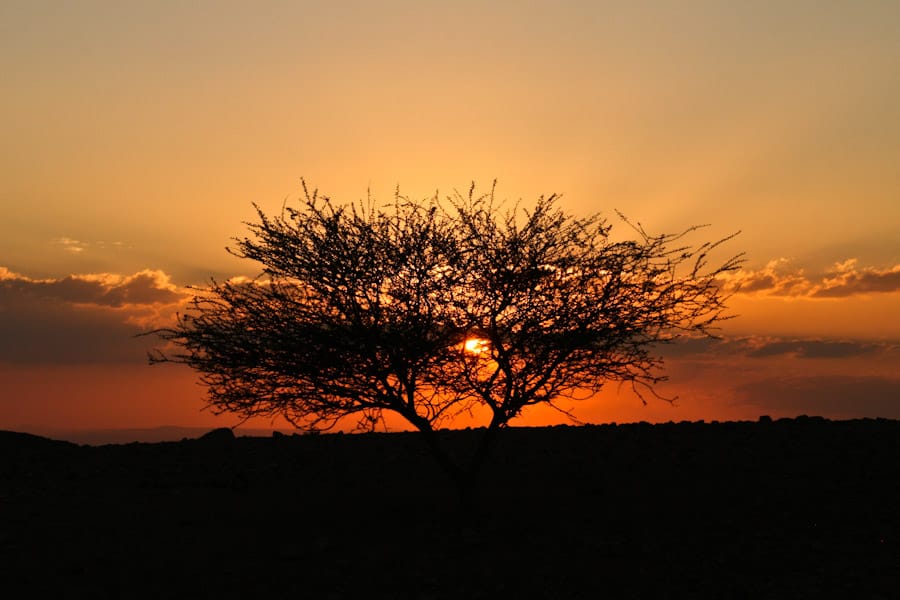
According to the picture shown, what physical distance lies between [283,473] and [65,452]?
9013 mm

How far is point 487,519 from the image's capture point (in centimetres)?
2028

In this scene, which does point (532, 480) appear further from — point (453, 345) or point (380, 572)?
point (380, 572)

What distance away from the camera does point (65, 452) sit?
30344mm

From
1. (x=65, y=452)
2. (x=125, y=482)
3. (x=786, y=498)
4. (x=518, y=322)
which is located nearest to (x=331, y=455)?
(x=125, y=482)

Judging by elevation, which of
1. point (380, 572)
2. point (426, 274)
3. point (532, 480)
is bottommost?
point (380, 572)

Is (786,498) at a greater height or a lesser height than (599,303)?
lesser

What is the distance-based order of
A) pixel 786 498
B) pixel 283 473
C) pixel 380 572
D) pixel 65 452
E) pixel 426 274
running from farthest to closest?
pixel 65 452
pixel 283 473
pixel 786 498
pixel 426 274
pixel 380 572

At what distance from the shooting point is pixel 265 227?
63.4ft

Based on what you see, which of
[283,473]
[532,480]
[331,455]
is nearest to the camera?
[532,480]

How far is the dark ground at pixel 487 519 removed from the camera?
16312mm

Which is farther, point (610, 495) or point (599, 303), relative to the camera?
point (610, 495)

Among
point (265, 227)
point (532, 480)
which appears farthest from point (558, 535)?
point (265, 227)

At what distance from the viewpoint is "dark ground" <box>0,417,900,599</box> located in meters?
16.3

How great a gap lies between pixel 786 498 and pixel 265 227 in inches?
513
